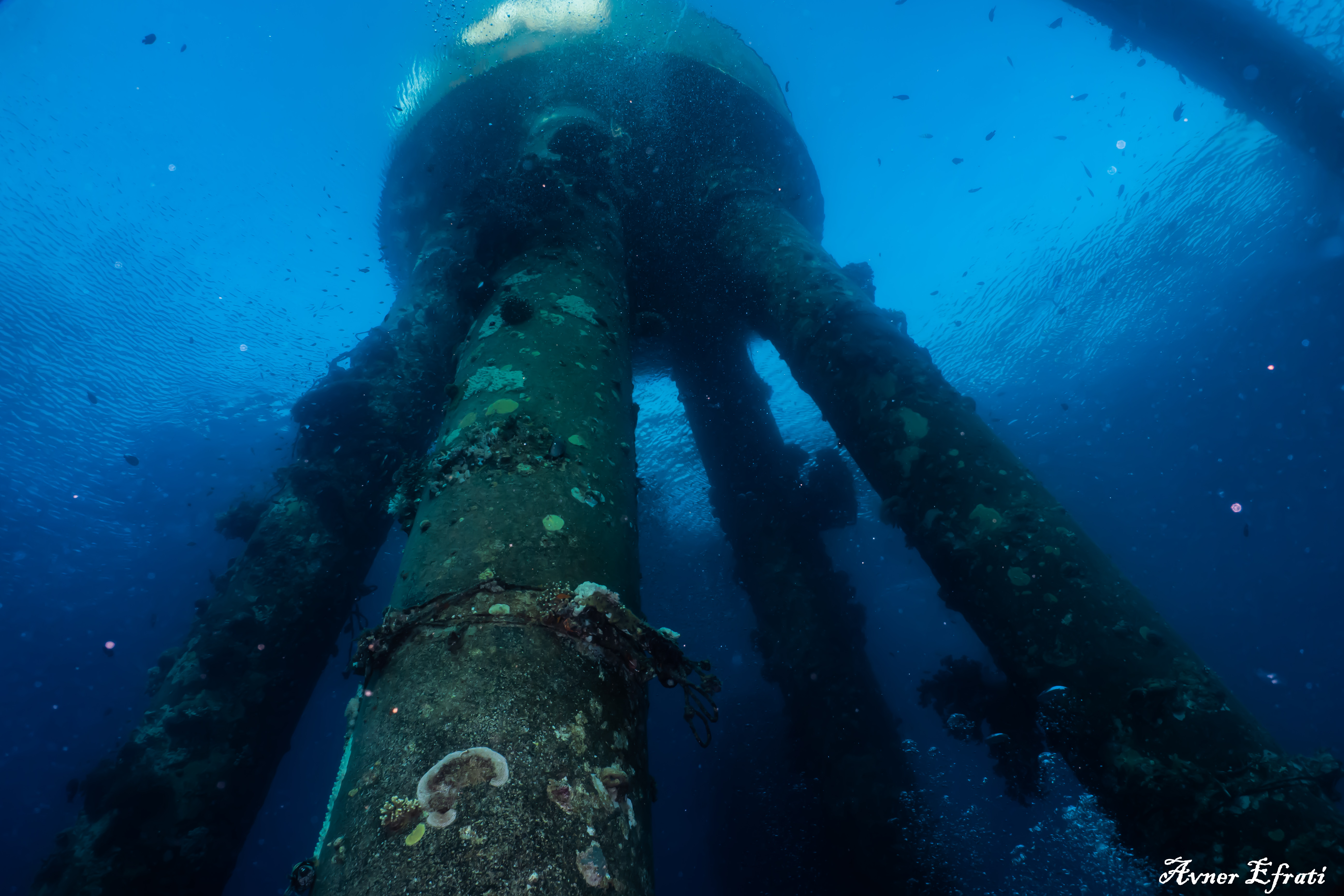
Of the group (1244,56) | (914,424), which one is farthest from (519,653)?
(1244,56)

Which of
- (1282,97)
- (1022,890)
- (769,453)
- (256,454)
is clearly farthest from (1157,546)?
(256,454)

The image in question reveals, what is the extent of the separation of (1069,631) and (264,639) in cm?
566

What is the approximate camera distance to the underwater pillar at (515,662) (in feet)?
4.30

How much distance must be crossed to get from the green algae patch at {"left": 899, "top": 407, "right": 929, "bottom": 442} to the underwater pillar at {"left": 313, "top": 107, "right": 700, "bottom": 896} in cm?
220

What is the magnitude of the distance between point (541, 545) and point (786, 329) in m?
3.83

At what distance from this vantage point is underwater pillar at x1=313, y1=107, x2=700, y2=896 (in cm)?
131

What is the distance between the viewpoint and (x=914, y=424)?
387 cm

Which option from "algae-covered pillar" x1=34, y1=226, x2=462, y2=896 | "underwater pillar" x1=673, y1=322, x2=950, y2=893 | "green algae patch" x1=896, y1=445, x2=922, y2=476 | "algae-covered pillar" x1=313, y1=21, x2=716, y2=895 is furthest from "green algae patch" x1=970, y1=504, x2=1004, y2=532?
"underwater pillar" x1=673, y1=322, x2=950, y2=893

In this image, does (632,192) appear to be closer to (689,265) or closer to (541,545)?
(689,265)

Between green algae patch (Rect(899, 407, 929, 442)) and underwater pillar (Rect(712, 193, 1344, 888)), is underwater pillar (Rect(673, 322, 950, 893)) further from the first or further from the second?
green algae patch (Rect(899, 407, 929, 442))

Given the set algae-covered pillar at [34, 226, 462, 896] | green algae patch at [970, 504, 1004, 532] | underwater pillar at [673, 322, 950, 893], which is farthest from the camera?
underwater pillar at [673, 322, 950, 893]

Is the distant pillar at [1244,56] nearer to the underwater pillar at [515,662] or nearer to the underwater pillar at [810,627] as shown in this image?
the underwater pillar at [810,627]

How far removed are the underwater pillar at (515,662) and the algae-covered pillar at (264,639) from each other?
2.84 feet

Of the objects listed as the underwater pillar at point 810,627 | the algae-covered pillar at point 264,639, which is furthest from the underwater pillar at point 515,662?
the underwater pillar at point 810,627
